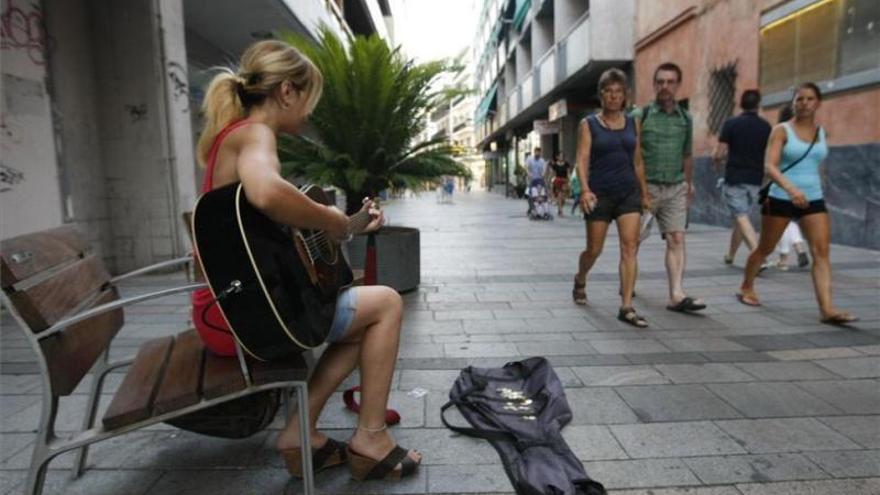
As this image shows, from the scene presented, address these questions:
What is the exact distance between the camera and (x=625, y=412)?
2973 millimetres

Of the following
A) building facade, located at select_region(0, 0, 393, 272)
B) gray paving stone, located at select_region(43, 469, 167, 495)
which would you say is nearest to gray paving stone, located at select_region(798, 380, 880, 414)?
gray paving stone, located at select_region(43, 469, 167, 495)

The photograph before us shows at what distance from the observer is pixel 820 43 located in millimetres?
8828

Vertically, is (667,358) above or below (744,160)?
below

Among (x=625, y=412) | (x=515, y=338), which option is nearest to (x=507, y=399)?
(x=625, y=412)

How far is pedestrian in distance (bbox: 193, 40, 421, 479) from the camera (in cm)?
193

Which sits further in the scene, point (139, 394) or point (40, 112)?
point (40, 112)

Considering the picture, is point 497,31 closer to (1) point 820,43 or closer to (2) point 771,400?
(1) point 820,43

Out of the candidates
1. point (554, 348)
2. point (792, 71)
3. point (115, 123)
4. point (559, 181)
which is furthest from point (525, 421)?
point (559, 181)

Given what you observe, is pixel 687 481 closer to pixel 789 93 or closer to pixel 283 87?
pixel 283 87

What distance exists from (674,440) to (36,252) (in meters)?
2.57

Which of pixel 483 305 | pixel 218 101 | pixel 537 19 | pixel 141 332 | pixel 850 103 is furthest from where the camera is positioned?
pixel 537 19

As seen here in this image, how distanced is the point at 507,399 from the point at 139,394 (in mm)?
1758

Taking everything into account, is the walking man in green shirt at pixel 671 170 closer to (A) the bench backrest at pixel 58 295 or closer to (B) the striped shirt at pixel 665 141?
(B) the striped shirt at pixel 665 141

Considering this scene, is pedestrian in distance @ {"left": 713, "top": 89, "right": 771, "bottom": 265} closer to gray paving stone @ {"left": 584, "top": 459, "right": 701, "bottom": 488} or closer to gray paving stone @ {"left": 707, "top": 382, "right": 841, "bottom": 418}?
gray paving stone @ {"left": 707, "top": 382, "right": 841, "bottom": 418}
